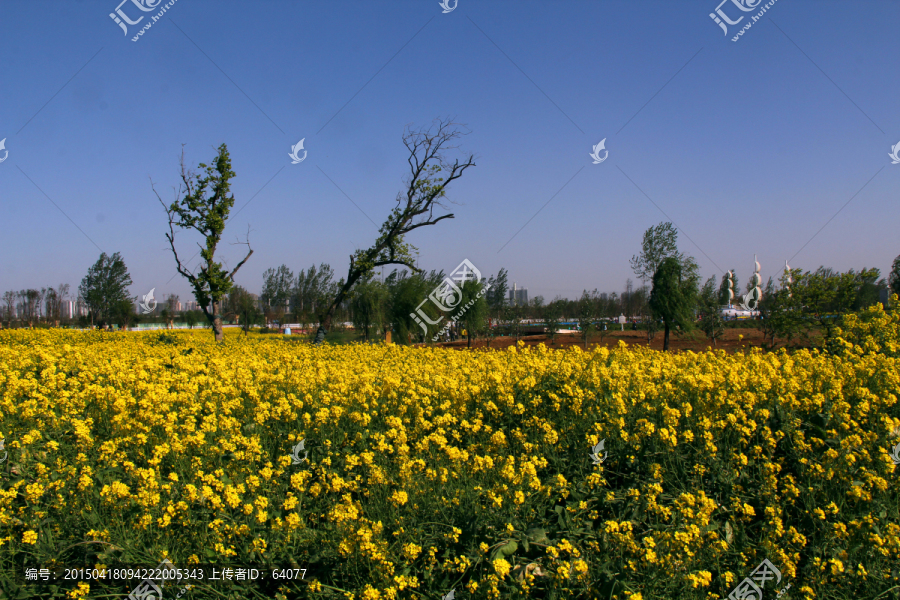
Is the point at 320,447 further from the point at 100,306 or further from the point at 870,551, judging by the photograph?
the point at 100,306

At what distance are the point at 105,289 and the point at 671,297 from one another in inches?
1924

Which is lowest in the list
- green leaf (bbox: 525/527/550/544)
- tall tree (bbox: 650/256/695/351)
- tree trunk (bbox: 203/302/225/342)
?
green leaf (bbox: 525/527/550/544)

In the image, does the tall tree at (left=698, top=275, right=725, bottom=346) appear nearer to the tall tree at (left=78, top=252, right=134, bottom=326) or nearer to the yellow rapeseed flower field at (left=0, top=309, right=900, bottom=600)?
the yellow rapeseed flower field at (left=0, top=309, right=900, bottom=600)

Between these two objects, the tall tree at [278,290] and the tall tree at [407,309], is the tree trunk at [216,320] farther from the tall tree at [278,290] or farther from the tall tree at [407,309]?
the tall tree at [278,290]

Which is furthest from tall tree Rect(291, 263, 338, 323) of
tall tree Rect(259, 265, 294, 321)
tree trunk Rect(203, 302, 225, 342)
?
tree trunk Rect(203, 302, 225, 342)

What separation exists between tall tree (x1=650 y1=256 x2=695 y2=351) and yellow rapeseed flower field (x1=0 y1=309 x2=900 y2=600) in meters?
15.9

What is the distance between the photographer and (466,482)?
354cm

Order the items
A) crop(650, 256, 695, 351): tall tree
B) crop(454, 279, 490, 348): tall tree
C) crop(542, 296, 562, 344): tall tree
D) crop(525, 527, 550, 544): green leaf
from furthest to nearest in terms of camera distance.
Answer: crop(542, 296, 562, 344): tall tree, crop(454, 279, 490, 348): tall tree, crop(650, 256, 695, 351): tall tree, crop(525, 527, 550, 544): green leaf

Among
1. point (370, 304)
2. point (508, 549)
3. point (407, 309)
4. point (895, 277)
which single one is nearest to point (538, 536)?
point (508, 549)

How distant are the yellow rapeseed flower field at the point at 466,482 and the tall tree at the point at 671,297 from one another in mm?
15909

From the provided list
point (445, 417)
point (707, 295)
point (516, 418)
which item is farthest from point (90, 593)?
point (707, 295)

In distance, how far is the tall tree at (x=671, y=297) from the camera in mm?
20891

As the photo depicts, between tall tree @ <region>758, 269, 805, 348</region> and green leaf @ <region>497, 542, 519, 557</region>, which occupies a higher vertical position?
tall tree @ <region>758, 269, 805, 348</region>

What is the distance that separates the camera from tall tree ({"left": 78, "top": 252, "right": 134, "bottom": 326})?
46.5 metres
